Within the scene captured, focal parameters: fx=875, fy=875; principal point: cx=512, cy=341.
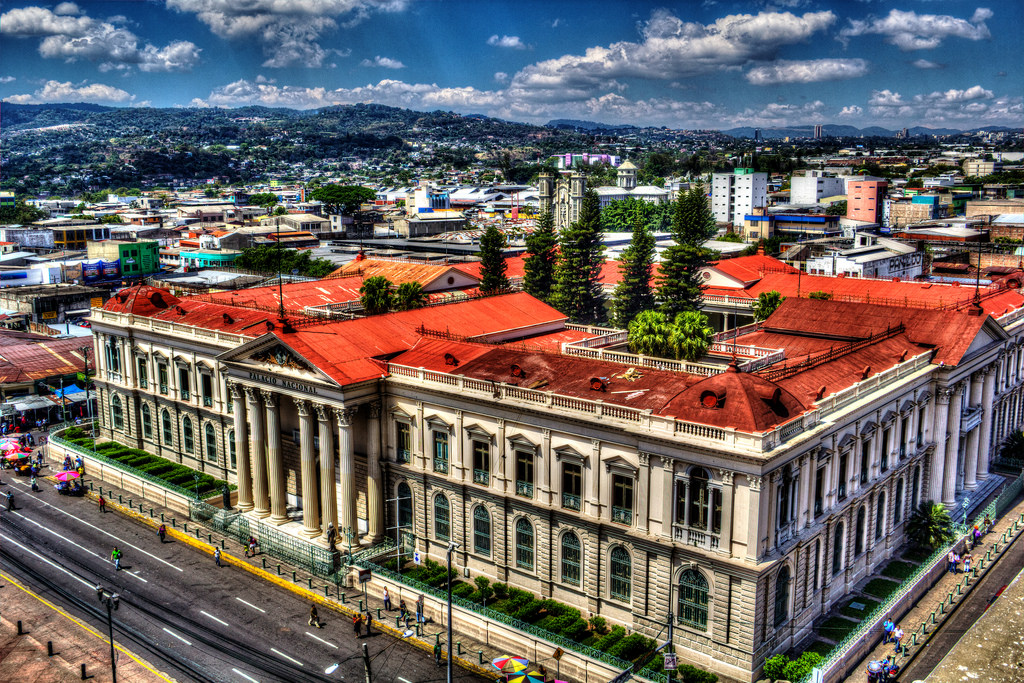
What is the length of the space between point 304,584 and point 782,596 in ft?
88.3

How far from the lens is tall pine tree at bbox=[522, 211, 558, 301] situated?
8988 centimetres

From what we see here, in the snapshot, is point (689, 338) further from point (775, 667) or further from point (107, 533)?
point (107, 533)

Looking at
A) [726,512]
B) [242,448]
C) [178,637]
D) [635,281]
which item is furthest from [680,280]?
[178,637]

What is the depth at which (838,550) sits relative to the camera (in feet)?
152

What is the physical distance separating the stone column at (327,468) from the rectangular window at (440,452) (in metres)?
6.57

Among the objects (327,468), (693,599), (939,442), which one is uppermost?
(939,442)

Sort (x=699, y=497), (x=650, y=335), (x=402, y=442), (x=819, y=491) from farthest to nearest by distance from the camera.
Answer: (x=650, y=335)
(x=402, y=442)
(x=819, y=491)
(x=699, y=497)

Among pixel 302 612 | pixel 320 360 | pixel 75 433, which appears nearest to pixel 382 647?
pixel 302 612

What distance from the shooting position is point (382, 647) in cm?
4450

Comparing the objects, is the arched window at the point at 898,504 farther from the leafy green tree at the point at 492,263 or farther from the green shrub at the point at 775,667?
the leafy green tree at the point at 492,263

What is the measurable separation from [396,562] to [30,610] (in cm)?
2032

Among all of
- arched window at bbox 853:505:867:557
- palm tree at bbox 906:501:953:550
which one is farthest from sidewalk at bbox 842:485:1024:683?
arched window at bbox 853:505:867:557

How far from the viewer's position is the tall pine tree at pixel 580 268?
8738cm

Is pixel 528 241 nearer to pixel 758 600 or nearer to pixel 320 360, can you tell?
pixel 320 360
